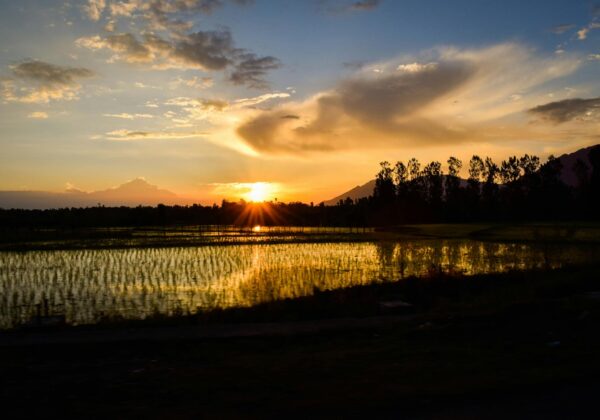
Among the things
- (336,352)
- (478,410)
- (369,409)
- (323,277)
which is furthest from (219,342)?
(323,277)

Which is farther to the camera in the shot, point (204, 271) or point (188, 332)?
point (204, 271)

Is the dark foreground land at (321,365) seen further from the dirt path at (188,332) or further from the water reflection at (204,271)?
the water reflection at (204,271)

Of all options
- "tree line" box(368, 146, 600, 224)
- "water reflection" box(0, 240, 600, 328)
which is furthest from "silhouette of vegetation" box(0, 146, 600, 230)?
"water reflection" box(0, 240, 600, 328)

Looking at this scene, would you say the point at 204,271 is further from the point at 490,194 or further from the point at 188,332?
the point at 490,194

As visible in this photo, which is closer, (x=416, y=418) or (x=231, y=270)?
Result: (x=416, y=418)

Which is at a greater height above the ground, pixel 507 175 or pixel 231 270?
pixel 507 175

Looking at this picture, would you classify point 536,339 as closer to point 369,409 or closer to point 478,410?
point 478,410

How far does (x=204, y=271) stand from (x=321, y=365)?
20.2 m

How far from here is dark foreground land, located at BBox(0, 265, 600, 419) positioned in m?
6.82

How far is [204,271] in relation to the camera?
28359 millimetres

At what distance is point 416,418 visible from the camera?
20.5 ft

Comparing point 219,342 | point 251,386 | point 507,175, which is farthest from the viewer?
point 507,175

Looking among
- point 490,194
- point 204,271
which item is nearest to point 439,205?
point 490,194

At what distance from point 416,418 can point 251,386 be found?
2.70 m
